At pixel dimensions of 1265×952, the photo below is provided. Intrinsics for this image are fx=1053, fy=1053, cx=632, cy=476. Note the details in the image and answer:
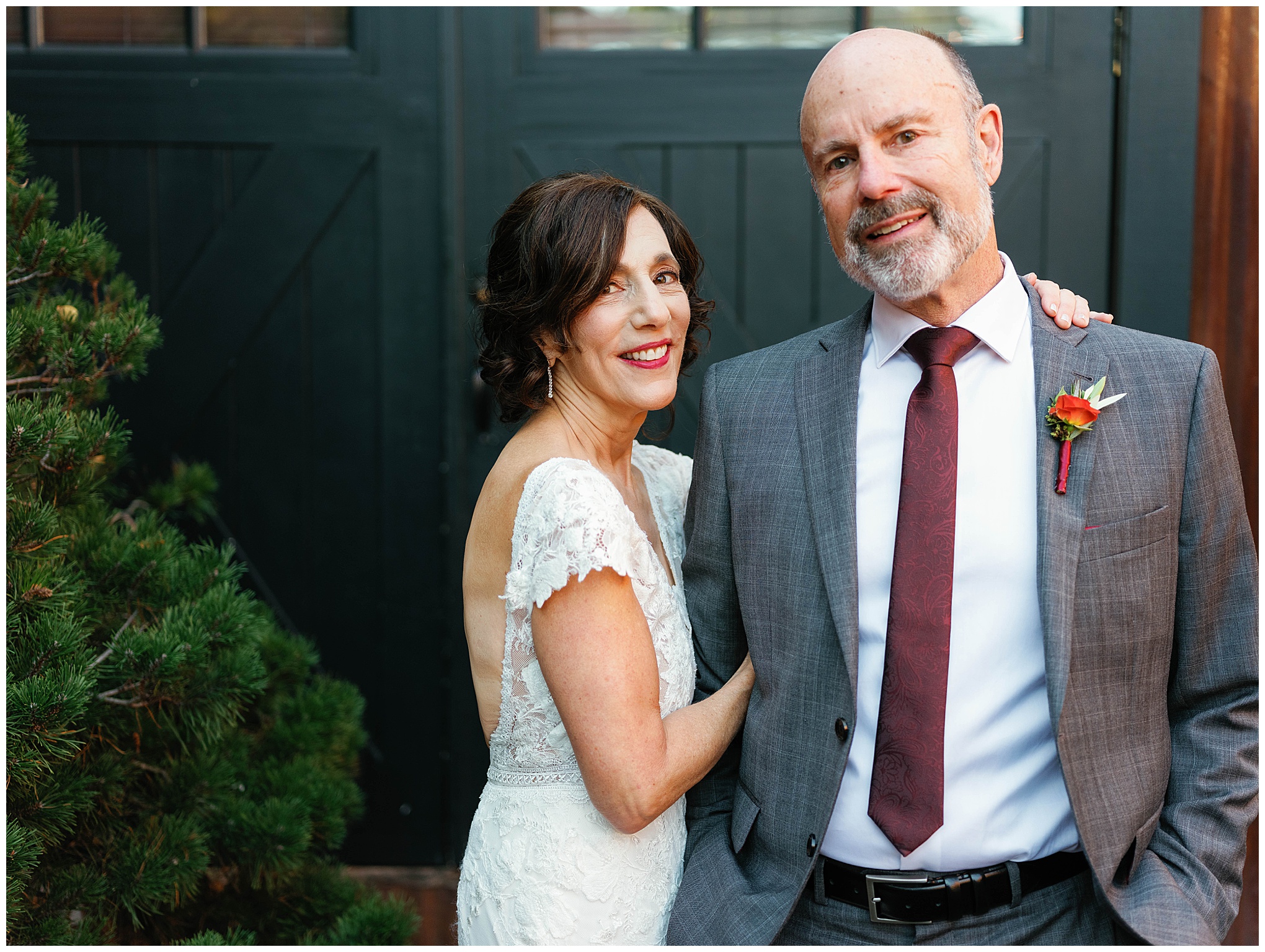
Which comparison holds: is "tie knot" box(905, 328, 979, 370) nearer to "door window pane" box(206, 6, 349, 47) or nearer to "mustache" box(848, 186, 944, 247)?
"mustache" box(848, 186, 944, 247)

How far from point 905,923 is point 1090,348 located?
34.1 inches

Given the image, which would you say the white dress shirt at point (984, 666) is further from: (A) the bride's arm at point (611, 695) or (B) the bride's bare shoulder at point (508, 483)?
(B) the bride's bare shoulder at point (508, 483)

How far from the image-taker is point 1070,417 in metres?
1.45

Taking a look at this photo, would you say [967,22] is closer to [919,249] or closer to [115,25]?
[919,249]

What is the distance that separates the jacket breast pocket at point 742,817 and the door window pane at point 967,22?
2166mm

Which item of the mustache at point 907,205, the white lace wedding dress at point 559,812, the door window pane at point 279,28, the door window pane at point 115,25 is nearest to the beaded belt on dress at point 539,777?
the white lace wedding dress at point 559,812

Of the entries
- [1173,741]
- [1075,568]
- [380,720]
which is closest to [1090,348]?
[1075,568]

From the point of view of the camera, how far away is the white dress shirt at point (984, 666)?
1.45m

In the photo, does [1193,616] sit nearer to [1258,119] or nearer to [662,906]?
[662,906]

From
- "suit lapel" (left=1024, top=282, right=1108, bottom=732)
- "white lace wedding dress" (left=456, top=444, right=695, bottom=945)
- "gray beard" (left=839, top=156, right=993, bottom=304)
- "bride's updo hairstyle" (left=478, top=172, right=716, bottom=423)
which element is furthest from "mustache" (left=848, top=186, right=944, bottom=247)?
"white lace wedding dress" (left=456, top=444, right=695, bottom=945)

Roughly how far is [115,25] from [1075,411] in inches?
112

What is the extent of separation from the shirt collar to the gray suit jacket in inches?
1.2

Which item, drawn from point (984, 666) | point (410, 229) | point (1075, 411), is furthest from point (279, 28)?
point (984, 666)

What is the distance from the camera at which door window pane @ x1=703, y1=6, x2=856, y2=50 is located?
2.88m
